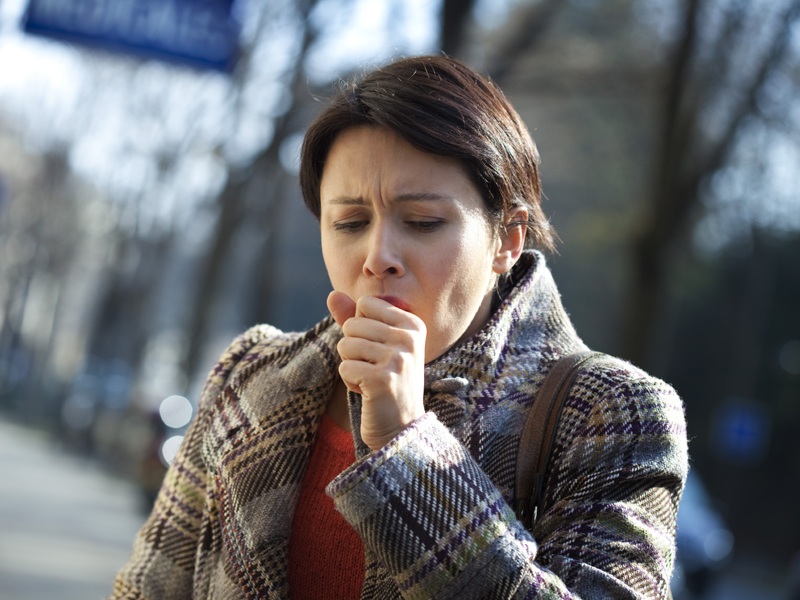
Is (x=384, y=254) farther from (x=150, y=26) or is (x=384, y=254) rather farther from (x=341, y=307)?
(x=150, y=26)

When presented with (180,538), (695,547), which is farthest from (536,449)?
(695,547)

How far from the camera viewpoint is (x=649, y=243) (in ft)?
37.5

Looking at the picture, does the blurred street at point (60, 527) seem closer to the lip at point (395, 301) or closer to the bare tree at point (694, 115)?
the bare tree at point (694, 115)

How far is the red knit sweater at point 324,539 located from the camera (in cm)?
206

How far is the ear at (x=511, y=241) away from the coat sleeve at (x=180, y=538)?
69 centimetres

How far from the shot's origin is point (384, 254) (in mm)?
1921

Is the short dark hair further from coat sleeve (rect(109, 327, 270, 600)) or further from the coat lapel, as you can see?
Result: coat sleeve (rect(109, 327, 270, 600))

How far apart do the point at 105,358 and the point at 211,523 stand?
32.9 m

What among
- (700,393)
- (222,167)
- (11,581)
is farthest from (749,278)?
(11,581)

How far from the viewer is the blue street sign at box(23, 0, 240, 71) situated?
5602 mm

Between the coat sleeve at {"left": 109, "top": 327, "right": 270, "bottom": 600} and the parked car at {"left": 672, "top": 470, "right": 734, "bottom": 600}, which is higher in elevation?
the coat sleeve at {"left": 109, "top": 327, "right": 270, "bottom": 600}

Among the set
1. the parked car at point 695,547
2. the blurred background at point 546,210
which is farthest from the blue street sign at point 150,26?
the parked car at point 695,547

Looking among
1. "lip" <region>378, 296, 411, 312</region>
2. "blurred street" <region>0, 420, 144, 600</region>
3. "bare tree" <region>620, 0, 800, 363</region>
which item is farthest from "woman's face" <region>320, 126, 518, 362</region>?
"bare tree" <region>620, 0, 800, 363</region>

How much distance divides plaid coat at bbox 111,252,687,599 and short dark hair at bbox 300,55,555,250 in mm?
232
